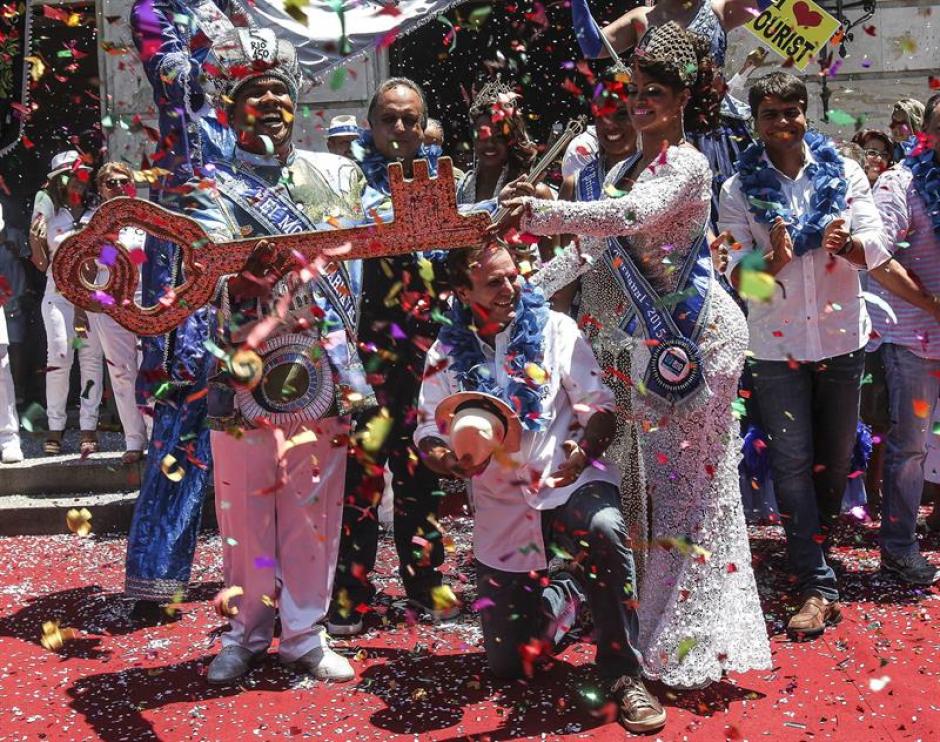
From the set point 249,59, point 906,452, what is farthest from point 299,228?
point 906,452

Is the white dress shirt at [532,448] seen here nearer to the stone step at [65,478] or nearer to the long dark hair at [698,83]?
the long dark hair at [698,83]

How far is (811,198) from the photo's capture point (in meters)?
4.48

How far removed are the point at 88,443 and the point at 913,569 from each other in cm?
489

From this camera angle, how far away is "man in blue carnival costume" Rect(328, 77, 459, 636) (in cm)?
467

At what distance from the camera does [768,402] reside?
4523 millimetres

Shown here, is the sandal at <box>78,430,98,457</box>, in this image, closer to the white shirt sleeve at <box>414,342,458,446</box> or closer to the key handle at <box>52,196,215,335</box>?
the key handle at <box>52,196,215,335</box>

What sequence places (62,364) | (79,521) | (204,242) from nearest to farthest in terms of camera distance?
(204,242), (79,521), (62,364)

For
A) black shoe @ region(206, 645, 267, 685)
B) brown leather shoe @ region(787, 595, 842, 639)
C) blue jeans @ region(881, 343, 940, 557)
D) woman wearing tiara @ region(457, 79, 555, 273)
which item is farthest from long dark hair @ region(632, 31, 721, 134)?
black shoe @ region(206, 645, 267, 685)

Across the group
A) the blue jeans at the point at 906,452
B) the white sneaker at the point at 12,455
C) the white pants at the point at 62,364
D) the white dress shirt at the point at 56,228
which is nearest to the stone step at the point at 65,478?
the white sneaker at the point at 12,455

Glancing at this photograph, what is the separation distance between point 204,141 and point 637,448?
193 centimetres

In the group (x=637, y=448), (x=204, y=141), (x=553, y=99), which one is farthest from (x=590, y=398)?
(x=553, y=99)

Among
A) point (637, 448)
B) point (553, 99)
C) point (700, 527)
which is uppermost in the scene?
point (553, 99)

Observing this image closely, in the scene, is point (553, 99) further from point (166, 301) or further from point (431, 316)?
point (166, 301)

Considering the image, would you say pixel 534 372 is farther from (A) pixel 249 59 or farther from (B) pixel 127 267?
(A) pixel 249 59
